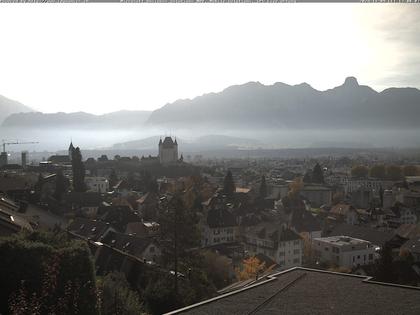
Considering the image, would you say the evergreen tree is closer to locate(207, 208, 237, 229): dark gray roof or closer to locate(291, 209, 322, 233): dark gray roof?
Result: locate(207, 208, 237, 229): dark gray roof

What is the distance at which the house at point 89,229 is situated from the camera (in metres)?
20.5

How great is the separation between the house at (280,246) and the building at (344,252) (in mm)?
1174

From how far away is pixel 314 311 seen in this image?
20.8ft

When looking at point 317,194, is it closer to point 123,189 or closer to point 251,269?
point 123,189

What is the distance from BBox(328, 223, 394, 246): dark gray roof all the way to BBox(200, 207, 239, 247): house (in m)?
6.11

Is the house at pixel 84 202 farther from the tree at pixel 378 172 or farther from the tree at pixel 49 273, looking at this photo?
the tree at pixel 378 172

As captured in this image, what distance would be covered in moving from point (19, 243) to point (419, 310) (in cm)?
703

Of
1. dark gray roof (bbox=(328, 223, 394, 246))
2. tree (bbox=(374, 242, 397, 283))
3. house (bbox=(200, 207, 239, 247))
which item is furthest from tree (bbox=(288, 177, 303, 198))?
tree (bbox=(374, 242, 397, 283))

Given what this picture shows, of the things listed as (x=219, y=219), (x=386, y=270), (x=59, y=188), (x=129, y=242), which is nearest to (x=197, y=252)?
(x=129, y=242)

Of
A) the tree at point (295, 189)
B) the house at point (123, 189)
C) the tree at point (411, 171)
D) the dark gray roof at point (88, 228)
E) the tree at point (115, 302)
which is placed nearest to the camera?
the tree at point (115, 302)

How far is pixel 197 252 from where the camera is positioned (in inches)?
595

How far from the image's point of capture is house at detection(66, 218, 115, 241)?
2046 centimetres

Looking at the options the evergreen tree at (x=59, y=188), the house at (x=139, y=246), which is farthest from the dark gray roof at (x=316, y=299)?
the evergreen tree at (x=59, y=188)

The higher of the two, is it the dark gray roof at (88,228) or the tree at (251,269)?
the dark gray roof at (88,228)
